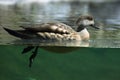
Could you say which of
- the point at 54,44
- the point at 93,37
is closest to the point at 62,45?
the point at 54,44

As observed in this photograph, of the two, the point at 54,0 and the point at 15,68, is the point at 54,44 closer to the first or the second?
the point at 15,68

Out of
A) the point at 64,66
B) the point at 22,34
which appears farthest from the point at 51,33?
the point at 64,66

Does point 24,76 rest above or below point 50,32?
below

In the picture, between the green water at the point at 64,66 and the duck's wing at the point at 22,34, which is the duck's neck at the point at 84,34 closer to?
the green water at the point at 64,66

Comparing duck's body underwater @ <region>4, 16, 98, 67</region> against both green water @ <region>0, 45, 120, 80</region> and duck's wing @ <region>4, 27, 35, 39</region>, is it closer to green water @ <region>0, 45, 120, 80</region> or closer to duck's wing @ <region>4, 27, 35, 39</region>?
duck's wing @ <region>4, 27, 35, 39</region>

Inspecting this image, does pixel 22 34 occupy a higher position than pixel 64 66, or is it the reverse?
pixel 22 34

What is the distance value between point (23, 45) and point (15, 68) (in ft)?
1.15

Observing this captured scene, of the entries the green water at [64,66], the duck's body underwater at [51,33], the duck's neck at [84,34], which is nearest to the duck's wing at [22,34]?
the duck's body underwater at [51,33]

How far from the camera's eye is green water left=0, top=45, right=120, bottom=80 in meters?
4.73

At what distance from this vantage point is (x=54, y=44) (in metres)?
5.00

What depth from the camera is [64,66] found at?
15.7 ft

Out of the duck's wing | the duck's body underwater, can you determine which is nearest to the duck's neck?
the duck's body underwater

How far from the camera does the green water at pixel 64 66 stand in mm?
4734

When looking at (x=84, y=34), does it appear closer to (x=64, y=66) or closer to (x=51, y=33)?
(x=51, y=33)
